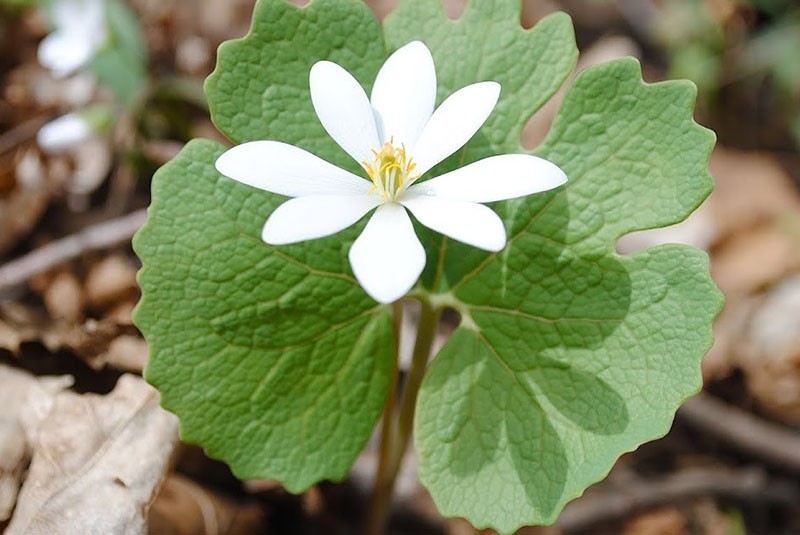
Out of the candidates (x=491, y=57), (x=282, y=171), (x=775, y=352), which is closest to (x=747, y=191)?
(x=775, y=352)

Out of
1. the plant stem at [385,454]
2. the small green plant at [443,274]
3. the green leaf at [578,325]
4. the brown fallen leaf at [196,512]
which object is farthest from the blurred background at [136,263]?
the green leaf at [578,325]

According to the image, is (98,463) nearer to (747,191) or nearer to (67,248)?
(67,248)

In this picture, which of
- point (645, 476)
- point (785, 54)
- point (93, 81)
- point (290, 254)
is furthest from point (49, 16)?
point (785, 54)

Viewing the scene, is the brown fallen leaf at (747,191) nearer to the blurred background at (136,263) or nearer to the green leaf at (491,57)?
the blurred background at (136,263)

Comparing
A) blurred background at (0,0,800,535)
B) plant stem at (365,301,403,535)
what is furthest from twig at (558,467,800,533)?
plant stem at (365,301,403,535)

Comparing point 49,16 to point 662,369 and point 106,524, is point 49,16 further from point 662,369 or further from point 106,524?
point 662,369

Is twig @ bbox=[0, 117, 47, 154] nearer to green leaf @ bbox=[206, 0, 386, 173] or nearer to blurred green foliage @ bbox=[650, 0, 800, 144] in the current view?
green leaf @ bbox=[206, 0, 386, 173]
